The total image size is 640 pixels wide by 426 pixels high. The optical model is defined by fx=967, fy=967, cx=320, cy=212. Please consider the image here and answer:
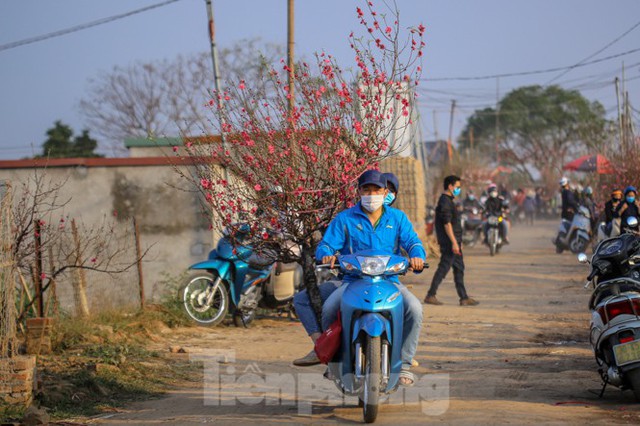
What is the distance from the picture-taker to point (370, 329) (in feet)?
22.6

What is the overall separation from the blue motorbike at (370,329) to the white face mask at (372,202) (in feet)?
1.39

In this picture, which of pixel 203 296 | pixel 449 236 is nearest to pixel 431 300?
pixel 449 236

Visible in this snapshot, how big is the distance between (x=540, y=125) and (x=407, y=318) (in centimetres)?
6879

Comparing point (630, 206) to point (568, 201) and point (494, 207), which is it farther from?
point (494, 207)

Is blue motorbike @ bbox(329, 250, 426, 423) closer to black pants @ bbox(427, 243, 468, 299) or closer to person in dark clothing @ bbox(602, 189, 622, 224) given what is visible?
black pants @ bbox(427, 243, 468, 299)

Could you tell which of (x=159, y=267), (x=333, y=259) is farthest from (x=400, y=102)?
(x=159, y=267)

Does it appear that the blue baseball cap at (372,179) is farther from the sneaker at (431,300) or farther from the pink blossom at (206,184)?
the sneaker at (431,300)

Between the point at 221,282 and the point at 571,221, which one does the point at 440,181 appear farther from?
the point at 221,282

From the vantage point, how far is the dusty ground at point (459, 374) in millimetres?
7449

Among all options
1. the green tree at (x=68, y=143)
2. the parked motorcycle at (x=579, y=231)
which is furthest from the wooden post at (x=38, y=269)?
the green tree at (x=68, y=143)

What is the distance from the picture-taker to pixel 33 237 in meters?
10.1

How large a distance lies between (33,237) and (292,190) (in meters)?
2.96

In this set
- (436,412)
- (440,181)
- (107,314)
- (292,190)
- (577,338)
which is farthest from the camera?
(440,181)

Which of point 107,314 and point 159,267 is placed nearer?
point 107,314
